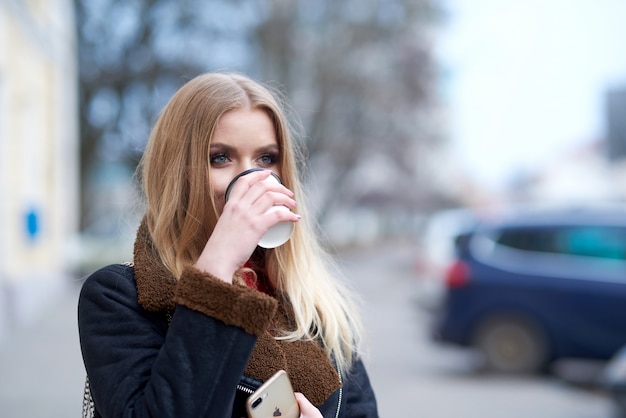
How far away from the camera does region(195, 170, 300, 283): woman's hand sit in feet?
4.88

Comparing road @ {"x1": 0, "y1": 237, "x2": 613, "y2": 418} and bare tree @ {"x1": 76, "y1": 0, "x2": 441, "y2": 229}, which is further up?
bare tree @ {"x1": 76, "y1": 0, "x2": 441, "y2": 229}

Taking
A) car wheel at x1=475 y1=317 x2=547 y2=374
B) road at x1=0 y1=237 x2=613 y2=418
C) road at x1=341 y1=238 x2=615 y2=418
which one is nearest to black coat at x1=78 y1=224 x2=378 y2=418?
road at x1=0 y1=237 x2=613 y2=418

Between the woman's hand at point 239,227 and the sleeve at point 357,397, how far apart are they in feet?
1.85

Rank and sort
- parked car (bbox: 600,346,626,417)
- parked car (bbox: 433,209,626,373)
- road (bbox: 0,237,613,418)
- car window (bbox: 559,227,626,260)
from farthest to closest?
car window (bbox: 559,227,626,260) < parked car (bbox: 433,209,626,373) < road (bbox: 0,237,613,418) < parked car (bbox: 600,346,626,417)

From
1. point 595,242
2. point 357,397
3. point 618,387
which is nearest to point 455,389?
point 595,242

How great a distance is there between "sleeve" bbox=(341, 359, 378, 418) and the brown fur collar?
0.18 meters

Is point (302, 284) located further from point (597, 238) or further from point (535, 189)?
point (535, 189)

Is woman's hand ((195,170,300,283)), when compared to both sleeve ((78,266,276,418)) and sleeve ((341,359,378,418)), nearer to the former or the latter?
sleeve ((78,266,276,418))

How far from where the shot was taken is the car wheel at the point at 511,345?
817 centimetres

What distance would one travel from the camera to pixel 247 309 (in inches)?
58.2

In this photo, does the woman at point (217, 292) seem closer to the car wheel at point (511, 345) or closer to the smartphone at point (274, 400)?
the smartphone at point (274, 400)

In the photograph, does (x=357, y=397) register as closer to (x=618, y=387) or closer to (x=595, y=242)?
(x=618, y=387)

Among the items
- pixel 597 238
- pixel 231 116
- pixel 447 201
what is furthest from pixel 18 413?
pixel 447 201

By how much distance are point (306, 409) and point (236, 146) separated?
24.7 inches
